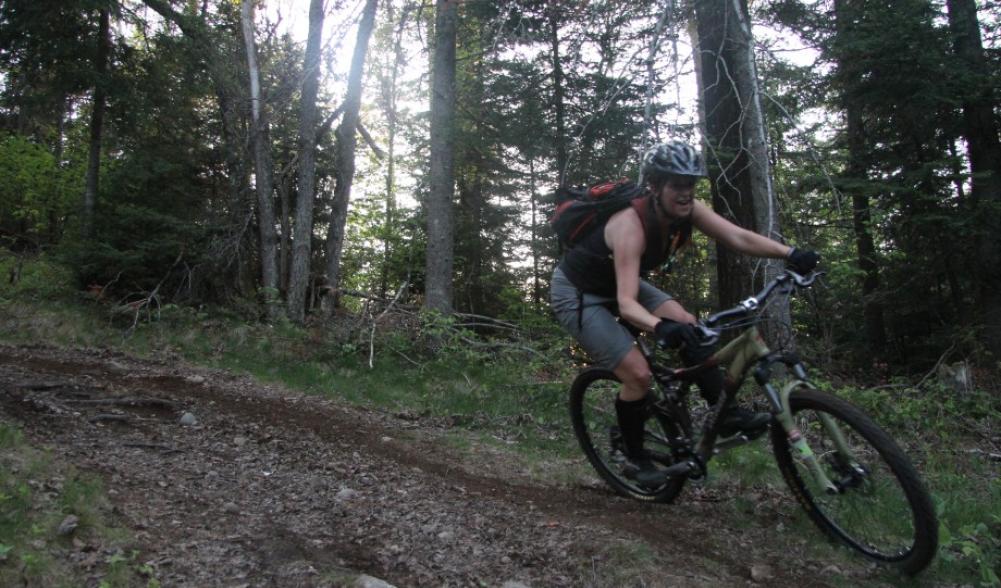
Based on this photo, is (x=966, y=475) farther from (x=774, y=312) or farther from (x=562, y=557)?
(x=562, y=557)

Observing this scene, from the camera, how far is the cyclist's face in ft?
11.3

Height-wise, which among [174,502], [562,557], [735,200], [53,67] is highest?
[53,67]

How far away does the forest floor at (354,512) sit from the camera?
9.48 feet

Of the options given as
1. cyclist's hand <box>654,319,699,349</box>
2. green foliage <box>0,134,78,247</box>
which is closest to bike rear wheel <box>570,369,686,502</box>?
cyclist's hand <box>654,319,699,349</box>

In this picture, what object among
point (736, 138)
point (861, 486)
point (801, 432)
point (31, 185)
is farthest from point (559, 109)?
point (31, 185)

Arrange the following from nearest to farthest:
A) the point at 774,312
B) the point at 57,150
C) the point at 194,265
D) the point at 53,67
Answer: the point at 774,312
the point at 194,265
the point at 53,67
the point at 57,150

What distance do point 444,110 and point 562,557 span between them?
8.35 meters

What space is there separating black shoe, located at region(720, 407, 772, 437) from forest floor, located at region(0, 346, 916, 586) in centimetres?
59

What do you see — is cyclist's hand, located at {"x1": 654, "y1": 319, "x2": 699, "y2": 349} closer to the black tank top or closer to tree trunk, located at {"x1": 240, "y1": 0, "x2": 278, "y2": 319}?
the black tank top

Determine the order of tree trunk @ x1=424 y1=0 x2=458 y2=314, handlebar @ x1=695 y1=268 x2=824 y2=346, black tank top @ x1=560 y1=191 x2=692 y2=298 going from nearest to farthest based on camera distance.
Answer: handlebar @ x1=695 y1=268 x2=824 y2=346 < black tank top @ x1=560 y1=191 x2=692 y2=298 < tree trunk @ x1=424 y1=0 x2=458 y2=314

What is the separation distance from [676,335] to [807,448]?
35.3 inches

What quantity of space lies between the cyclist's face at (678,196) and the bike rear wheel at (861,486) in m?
1.18

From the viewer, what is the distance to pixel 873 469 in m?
3.05

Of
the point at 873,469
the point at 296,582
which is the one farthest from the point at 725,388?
the point at 296,582
